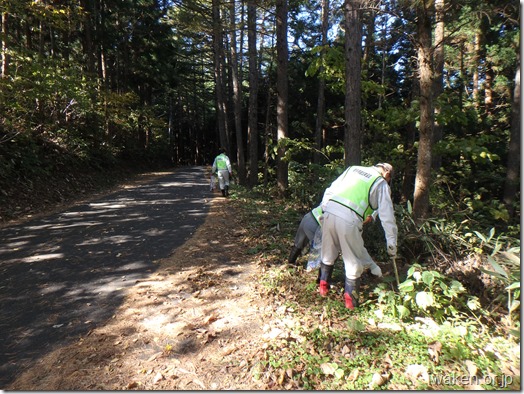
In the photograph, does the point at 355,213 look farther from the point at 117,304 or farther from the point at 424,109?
the point at 117,304

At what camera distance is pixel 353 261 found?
3.75 meters

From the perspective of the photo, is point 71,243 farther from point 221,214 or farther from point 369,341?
point 369,341

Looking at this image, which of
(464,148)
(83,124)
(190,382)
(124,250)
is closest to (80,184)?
(83,124)

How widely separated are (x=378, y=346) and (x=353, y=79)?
5224 mm

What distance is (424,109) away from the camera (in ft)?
17.6

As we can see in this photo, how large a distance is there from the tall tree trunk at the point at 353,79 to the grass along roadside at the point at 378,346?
3361mm

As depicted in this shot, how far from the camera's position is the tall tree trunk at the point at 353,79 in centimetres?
635

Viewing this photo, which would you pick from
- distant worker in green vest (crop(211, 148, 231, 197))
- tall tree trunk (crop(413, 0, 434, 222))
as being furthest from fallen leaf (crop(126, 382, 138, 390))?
distant worker in green vest (crop(211, 148, 231, 197))

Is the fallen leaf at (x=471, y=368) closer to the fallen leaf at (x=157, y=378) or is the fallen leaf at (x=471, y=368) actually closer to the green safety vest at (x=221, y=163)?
the fallen leaf at (x=157, y=378)

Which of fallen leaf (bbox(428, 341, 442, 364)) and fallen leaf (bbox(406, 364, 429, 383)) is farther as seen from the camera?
fallen leaf (bbox(428, 341, 442, 364))

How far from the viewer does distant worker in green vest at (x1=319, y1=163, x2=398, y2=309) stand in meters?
3.62

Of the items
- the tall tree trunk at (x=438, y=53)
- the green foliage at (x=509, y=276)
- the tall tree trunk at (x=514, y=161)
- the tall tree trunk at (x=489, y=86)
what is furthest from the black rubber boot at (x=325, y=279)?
the tall tree trunk at (x=489, y=86)

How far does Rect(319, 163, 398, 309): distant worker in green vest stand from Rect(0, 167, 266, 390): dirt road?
131cm

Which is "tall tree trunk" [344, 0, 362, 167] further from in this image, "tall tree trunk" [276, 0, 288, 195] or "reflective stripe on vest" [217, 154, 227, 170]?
"reflective stripe on vest" [217, 154, 227, 170]
